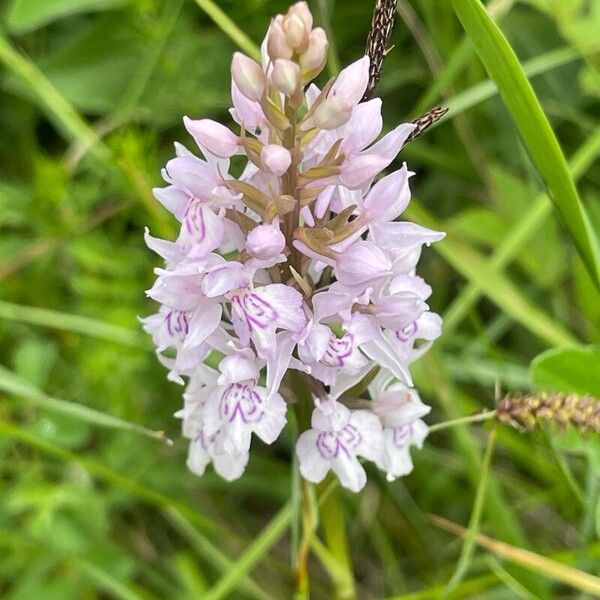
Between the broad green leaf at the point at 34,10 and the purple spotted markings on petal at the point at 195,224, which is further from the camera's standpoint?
the broad green leaf at the point at 34,10

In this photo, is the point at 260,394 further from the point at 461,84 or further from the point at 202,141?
the point at 461,84

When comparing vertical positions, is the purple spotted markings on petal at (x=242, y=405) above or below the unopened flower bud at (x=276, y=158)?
below

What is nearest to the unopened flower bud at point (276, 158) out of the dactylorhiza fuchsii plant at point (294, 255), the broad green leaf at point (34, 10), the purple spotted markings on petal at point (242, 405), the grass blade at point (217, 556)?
the dactylorhiza fuchsii plant at point (294, 255)

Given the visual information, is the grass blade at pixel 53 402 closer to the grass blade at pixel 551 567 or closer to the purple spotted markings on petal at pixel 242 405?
the purple spotted markings on petal at pixel 242 405

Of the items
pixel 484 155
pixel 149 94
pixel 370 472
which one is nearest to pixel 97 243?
pixel 149 94

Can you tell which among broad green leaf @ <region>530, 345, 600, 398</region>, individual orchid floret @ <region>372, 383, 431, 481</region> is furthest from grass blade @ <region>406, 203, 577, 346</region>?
individual orchid floret @ <region>372, 383, 431, 481</region>

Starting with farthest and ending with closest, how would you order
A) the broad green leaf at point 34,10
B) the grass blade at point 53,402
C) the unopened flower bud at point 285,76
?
the broad green leaf at point 34,10 < the grass blade at point 53,402 < the unopened flower bud at point 285,76

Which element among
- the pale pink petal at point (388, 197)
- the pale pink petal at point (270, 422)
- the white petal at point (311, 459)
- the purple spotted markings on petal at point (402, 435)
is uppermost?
the pale pink petal at point (388, 197)

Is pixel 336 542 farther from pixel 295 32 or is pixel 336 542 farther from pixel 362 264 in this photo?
pixel 295 32
